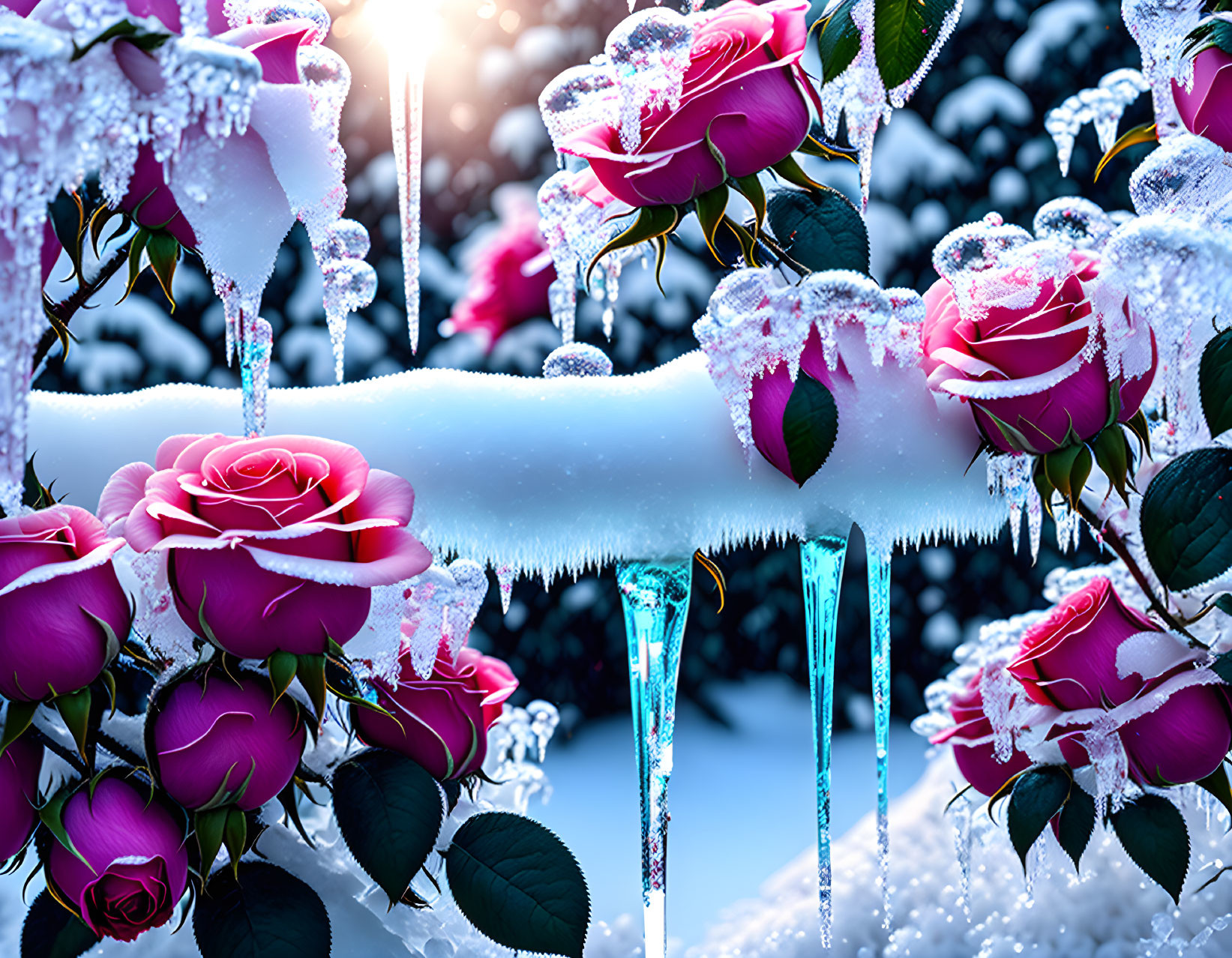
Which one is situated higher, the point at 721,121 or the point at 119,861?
the point at 721,121

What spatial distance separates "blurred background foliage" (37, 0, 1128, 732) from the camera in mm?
1448

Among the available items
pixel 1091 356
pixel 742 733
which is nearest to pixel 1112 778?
pixel 1091 356

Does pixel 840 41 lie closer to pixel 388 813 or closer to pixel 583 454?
pixel 583 454

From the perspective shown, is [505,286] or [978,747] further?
[505,286]

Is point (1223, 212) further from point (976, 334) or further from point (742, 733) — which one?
point (742, 733)

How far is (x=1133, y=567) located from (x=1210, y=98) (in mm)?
199

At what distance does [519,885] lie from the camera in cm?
44

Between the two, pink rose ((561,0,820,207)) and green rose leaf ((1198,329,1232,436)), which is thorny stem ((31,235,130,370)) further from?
green rose leaf ((1198,329,1232,436))

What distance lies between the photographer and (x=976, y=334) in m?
0.44

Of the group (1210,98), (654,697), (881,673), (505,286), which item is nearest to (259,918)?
(654,697)

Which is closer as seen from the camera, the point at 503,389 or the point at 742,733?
the point at 503,389

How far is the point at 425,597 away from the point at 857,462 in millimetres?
181

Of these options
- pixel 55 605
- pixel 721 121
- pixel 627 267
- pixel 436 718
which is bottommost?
pixel 627 267

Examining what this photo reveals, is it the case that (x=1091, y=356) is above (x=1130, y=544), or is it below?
above
